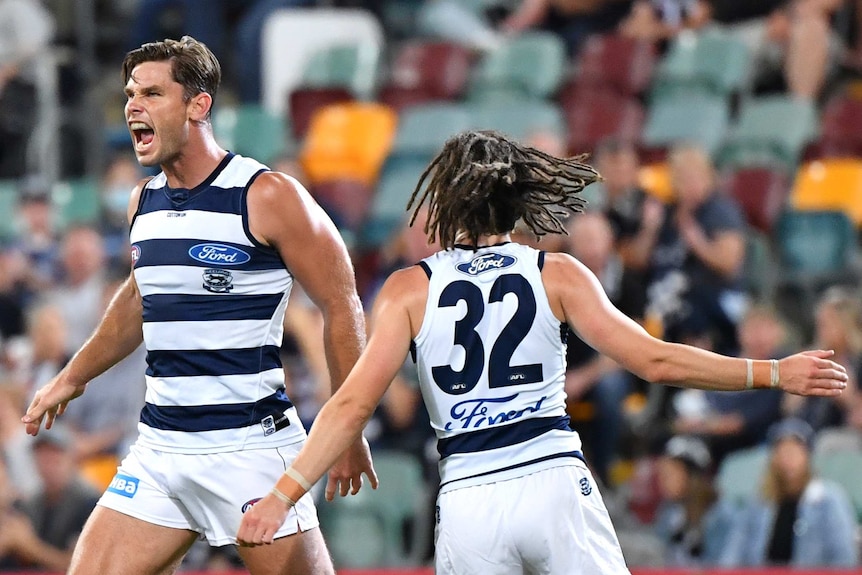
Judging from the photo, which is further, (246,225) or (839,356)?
(839,356)

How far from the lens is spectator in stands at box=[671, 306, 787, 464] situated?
315 inches

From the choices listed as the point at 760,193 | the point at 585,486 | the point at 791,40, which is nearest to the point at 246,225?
the point at 585,486

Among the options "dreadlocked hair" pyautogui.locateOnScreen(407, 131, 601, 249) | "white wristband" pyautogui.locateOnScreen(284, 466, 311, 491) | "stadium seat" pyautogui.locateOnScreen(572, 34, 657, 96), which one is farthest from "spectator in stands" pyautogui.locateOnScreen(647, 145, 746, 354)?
"white wristband" pyautogui.locateOnScreen(284, 466, 311, 491)

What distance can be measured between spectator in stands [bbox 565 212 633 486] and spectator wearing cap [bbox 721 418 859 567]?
0.80 meters

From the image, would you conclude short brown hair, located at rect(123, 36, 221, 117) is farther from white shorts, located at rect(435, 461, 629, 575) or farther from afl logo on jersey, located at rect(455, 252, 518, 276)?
white shorts, located at rect(435, 461, 629, 575)

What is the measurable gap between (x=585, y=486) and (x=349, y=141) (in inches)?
294

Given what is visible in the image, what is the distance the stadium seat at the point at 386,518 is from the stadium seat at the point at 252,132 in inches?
142

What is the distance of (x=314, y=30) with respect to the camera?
39.6ft

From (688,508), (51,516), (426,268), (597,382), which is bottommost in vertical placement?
(51,516)

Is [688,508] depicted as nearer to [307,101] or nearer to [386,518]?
[386,518]

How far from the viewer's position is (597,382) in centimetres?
787

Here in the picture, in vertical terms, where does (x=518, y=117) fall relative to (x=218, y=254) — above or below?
below

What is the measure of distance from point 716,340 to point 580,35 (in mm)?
3880

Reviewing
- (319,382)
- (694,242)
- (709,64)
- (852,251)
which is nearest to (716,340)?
(694,242)
